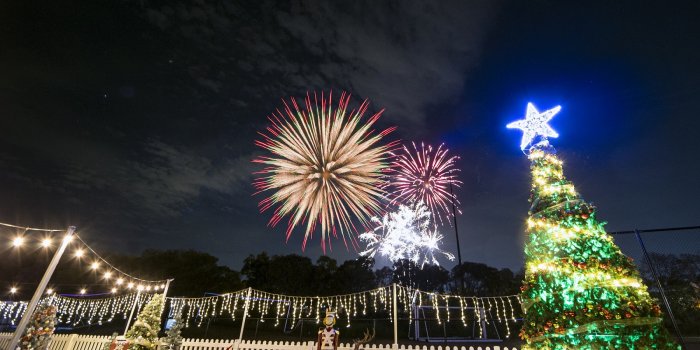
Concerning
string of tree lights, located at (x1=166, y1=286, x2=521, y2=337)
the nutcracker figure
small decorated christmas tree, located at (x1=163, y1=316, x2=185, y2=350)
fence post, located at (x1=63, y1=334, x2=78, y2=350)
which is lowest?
fence post, located at (x1=63, y1=334, x2=78, y2=350)

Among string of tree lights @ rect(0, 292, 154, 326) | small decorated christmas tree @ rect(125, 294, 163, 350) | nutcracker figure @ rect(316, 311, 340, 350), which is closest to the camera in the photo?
nutcracker figure @ rect(316, 311, 340, 350)

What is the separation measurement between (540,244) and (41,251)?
5480 centimetres

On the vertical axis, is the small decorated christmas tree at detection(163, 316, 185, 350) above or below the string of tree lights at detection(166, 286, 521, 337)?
below

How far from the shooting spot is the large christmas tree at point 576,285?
18.9 ft

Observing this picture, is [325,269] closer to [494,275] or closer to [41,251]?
[494,275]

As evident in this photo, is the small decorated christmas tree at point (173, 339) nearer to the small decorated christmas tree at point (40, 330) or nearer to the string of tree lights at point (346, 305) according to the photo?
the string of tree lights at point (346, 305)

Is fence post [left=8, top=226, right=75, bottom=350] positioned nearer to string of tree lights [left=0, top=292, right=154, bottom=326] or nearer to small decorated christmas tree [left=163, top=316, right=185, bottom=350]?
small decorated christmas tree [left=163, top=316, right=185, bottom=350]

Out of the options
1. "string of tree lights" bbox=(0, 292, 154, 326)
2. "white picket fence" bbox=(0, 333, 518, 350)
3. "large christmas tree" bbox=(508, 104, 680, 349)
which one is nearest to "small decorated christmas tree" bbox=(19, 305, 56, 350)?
"white picket fence" bbox=(0, 333, 518, 350)

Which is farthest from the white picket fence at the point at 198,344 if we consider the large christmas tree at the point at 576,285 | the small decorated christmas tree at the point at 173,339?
the large christmas tree at the point at 576,285

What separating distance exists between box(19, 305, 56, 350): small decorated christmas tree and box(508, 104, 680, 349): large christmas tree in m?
17.6

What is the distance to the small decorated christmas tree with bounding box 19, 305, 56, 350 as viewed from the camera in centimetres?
1192

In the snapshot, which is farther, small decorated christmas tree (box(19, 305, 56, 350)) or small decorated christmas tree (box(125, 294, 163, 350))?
small decorated christmas tree (box(19, 305, 56, 350))

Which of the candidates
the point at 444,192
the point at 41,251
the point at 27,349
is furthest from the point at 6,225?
the point at 41,251

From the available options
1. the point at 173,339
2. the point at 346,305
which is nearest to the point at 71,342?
the point at 173,339
